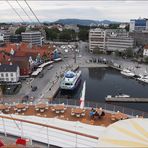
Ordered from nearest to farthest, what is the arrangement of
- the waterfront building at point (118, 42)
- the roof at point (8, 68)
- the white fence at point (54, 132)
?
the white fence at point (54, 132)
the roof at point (8, 68)
the waterfront building at point (118, 42)

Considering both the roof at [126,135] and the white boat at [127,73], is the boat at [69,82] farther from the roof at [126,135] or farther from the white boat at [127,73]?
the roof at [126,135]

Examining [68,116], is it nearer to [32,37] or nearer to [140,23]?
[32,37]

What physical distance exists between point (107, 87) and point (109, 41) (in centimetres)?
1362

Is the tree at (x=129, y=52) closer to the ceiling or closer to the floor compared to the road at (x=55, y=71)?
closer to the ceiling

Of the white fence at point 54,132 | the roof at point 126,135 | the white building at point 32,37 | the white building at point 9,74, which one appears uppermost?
the white building at point 32,37

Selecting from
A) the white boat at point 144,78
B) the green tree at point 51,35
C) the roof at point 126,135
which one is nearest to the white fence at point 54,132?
the roof at point 126,135

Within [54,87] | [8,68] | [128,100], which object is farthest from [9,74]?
[128,100]

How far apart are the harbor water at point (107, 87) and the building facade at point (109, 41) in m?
7.40

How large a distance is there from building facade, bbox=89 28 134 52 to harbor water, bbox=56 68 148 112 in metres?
7.40

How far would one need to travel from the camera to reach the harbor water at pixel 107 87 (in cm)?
1750

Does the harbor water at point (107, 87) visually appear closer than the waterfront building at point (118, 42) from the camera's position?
Yes

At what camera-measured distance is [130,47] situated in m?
30.9

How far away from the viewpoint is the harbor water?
17500 millimetres

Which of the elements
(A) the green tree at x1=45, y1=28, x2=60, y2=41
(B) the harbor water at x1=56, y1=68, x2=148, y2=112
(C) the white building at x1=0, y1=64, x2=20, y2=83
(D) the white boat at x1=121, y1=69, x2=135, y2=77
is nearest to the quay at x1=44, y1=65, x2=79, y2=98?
(B) the harbor water at x1=56, y1=68, x2=148, y2=112
